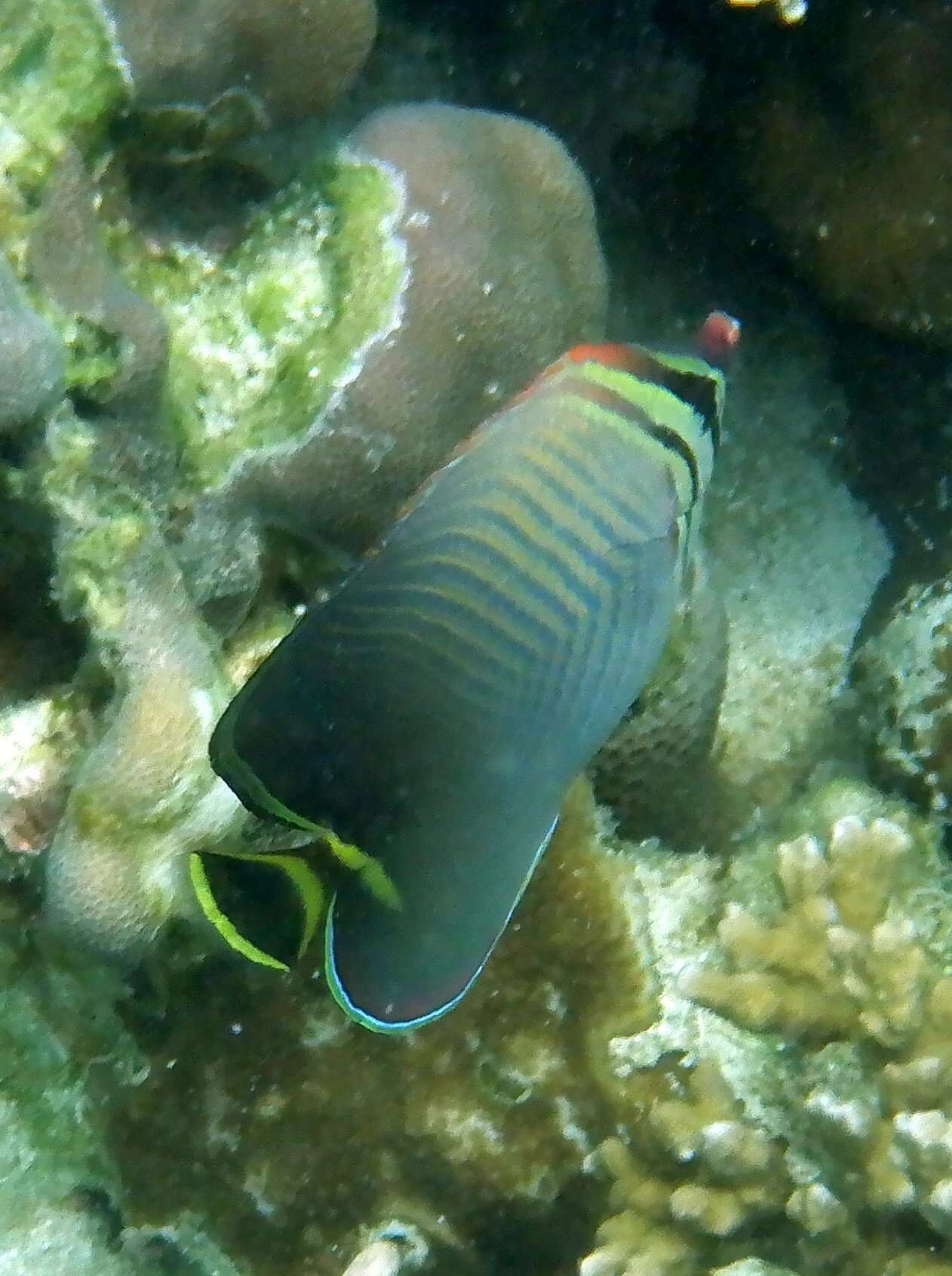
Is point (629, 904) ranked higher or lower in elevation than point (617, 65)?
lower

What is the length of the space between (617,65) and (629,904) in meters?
2.24

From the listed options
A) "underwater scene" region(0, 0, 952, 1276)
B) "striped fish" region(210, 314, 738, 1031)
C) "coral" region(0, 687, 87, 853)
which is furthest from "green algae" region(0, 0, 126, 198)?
"striped fish" region(210, 314, 738, 1031)

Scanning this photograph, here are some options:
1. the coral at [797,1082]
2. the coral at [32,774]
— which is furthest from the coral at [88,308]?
the coral at [797,1082]

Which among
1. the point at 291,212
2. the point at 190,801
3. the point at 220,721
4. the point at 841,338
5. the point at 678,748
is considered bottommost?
the point at 678,748

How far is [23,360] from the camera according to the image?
1835 mm

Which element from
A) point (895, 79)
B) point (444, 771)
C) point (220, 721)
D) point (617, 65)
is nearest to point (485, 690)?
point (444, 771)

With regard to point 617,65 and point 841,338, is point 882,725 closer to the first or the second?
point 841,338

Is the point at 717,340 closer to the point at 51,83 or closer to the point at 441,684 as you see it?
the point at 441,684

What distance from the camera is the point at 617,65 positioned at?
10.0 ft

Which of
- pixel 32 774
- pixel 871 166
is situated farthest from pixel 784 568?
pixel 32 774

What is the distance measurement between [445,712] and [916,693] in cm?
171

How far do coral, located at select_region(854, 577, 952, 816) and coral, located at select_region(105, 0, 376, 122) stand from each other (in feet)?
6.16

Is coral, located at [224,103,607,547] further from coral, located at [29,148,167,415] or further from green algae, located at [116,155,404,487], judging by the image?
coral, located at [29,148,167,415]

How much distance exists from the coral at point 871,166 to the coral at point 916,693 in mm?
753
